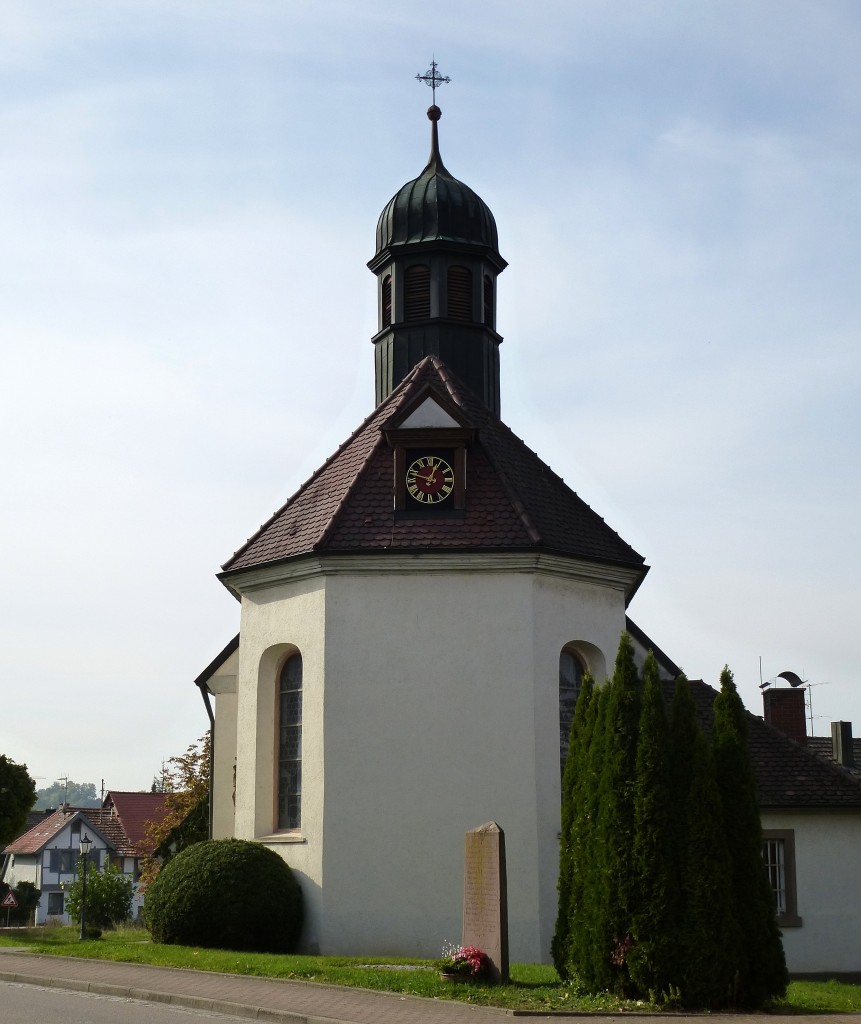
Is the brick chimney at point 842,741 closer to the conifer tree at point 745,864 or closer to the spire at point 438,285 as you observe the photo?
the spire at point 438,285

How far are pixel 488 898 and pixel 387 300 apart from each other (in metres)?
15.0

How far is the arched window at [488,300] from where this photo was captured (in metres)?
26.7

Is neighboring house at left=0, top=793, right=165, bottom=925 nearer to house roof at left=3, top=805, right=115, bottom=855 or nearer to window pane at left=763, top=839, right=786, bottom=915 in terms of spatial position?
house roof at left=3, top=805, right=115, bottom=855

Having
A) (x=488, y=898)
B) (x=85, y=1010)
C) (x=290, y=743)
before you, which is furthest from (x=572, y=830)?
(x=290, y=743)

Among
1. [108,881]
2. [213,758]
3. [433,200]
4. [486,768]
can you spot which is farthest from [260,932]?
[108,881]

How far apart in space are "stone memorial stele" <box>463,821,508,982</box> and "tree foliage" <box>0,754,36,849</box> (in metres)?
15.3

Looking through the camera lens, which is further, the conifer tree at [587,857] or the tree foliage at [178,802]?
the tree foliage at [178,802]

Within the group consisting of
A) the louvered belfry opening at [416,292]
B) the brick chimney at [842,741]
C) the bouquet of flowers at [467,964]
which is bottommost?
the bouquet of flowers at [467,964]

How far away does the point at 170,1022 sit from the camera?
40.0 feet

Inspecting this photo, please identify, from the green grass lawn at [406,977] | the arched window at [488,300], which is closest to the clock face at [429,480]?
the arched window at [488,300]

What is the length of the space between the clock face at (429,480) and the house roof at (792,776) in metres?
6.00

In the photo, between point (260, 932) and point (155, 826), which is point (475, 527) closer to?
point (260, 932)

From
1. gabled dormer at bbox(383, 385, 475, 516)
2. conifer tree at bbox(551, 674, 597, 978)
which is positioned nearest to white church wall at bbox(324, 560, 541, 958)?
gabled dormer at bbox(383, 385, 475, 516)

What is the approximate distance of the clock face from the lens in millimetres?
21953
